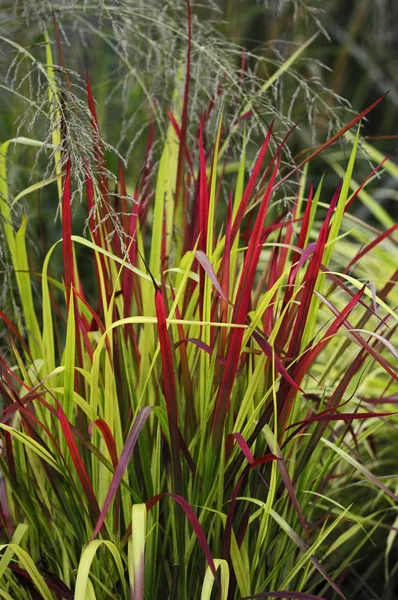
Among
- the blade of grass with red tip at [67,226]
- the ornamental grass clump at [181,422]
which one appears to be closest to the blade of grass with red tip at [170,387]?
the ornamental grass clump at [181,422]

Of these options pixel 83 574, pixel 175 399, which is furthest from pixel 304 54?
pixel 83 574

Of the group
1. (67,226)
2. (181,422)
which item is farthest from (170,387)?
(67,226)

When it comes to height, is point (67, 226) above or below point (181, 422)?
above

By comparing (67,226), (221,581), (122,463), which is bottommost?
(221,581)

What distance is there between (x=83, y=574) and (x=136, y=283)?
341 millimetres

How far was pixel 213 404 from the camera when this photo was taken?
2.39 ft

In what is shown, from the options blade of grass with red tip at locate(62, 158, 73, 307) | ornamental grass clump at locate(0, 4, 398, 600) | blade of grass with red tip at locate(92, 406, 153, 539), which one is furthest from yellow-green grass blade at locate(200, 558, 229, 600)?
blade of grass with red tip at locate(62, 158, 73, 307)

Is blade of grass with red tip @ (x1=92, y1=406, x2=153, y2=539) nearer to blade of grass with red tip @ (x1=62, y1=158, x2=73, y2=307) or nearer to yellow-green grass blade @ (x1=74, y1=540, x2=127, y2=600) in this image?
yellow-green grass blade @ (x1=74, y1=540, x2=127, y2=600)

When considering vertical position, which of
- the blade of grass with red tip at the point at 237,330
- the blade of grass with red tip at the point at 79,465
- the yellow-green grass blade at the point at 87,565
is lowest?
the yellow-green grass blade at the point at 87,565

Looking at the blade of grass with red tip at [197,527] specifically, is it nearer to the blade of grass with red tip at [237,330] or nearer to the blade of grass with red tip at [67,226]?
the blade of grass with red tip at [237,330]

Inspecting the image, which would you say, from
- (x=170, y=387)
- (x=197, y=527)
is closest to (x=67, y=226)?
(x=170, y=387)

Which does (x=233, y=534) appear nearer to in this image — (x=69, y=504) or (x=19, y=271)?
(x=69, y=504)

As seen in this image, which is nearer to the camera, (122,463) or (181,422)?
(122,463)

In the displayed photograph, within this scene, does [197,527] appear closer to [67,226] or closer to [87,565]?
[87,565]
